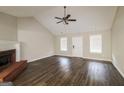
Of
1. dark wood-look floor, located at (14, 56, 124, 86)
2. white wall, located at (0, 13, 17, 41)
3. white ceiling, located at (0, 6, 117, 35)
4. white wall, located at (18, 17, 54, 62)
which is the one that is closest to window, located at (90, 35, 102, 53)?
white ceiling, located at (0, 6, 117, 35)

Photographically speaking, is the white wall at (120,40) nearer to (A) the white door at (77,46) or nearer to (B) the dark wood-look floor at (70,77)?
(B) the dark wood-look floor at (70,77)

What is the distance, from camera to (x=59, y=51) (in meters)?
10.3

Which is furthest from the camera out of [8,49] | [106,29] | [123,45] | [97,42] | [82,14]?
[97,42]

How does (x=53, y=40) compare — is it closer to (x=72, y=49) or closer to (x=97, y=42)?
(x=72, y=49)

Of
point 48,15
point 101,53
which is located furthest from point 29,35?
point 101,53

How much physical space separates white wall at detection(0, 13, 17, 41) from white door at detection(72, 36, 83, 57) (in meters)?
4.44

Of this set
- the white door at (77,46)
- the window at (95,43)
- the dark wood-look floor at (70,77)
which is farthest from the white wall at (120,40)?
the white door at (77,46)

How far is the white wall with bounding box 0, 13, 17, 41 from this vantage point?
17.4ft

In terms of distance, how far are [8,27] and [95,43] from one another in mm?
5268

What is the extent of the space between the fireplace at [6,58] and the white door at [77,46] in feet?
15.4

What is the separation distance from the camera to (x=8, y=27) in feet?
18.8

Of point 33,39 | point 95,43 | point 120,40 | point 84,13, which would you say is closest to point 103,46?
point 95,43

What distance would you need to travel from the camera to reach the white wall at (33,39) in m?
6.83
